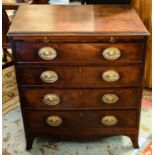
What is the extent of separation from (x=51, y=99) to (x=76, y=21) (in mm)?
433

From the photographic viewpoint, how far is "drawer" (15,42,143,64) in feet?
4.37

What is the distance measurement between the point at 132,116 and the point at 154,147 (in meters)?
0.20

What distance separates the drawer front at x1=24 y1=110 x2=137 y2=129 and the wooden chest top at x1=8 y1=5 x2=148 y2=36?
47cm

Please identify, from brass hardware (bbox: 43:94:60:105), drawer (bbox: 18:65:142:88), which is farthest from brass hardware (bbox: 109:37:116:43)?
brass hardware (bbox: 43:94:60:105)

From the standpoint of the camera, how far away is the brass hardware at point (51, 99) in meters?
1.49

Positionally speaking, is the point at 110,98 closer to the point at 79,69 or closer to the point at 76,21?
the point at 79,69

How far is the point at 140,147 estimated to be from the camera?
5.52 feet

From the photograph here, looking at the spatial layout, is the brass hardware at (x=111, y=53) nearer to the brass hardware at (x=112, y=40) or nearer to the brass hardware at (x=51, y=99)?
the brass hardware at (x=112, y=40)

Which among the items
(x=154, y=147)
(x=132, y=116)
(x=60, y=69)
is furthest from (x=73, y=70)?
(x=154, y=147)

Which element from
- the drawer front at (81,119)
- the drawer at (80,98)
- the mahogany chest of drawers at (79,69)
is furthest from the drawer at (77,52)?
the drawer front at (81,119)

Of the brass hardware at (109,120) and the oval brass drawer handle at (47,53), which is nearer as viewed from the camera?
the oval brass drawer handle at (47,53)

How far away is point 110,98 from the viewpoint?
58.7 inches

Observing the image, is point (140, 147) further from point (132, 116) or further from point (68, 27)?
point (68, 27)

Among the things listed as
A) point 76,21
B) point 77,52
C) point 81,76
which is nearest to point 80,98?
point 81,76
